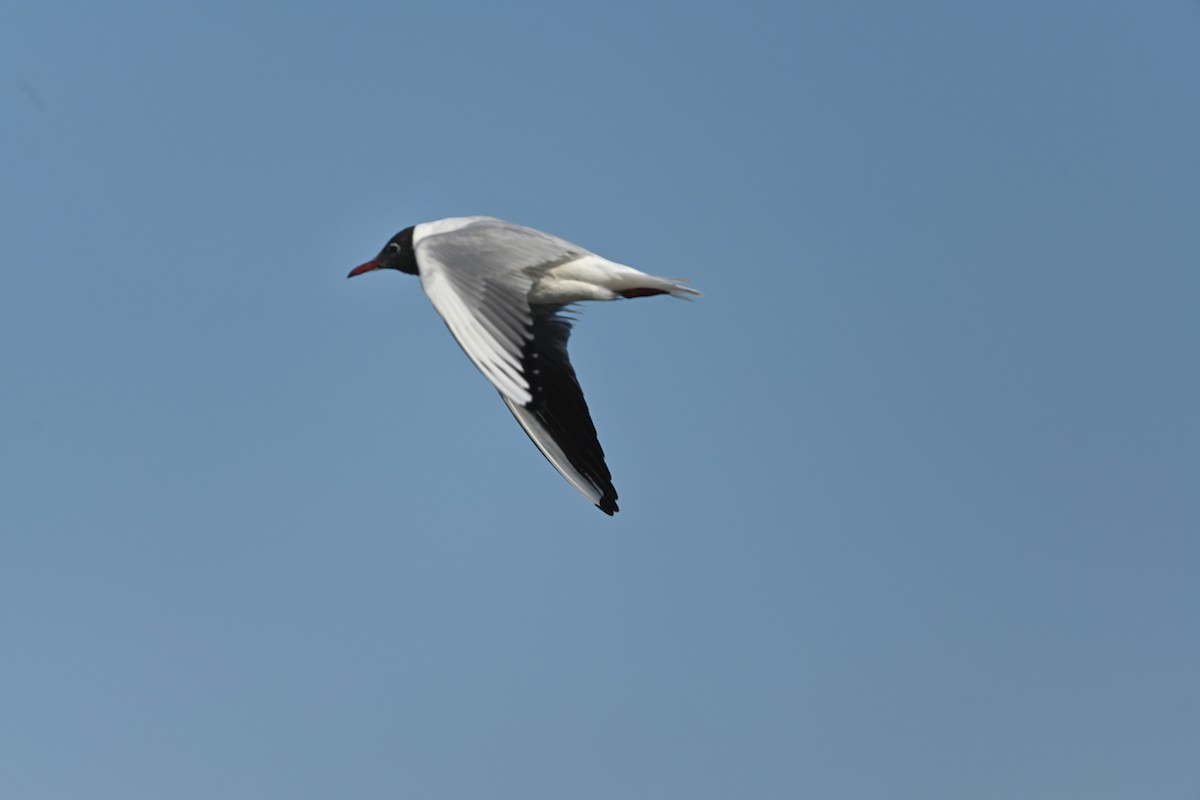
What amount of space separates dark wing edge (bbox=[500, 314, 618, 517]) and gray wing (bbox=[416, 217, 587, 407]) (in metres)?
0.59

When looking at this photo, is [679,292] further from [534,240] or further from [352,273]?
[352,273]

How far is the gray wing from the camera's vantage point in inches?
239

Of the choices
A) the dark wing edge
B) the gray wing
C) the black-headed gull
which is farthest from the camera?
the dark wing edge

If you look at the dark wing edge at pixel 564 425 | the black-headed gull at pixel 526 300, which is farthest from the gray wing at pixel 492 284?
the dark wing edge at pixel 564 425

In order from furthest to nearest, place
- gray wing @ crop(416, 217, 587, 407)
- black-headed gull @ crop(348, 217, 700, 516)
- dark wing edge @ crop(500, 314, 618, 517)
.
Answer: dark wing edge @ crop(500, 314, 618, 517), black-headed gull @ crop(348, 217, 700, 516), gray wing @ crop(416, 217, 587, 407)

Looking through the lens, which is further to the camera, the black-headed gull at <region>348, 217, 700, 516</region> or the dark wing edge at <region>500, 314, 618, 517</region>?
the dark wing edge at <region>500, 314, 618, 517</region>

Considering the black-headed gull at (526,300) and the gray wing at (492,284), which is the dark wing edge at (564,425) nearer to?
the black-headed gull at (526,300)

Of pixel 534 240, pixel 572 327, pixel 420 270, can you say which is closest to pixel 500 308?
pixel 420 270

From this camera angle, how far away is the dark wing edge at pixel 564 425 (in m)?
7.82

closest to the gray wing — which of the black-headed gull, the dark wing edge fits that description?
the black-headed gull

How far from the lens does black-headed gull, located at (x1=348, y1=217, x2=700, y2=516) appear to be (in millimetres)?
6207

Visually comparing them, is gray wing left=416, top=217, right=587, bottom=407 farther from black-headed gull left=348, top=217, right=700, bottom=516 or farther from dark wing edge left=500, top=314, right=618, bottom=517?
dark wing edge left=500, top=314, right=618, bottom=517

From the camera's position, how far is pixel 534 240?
7207 mm

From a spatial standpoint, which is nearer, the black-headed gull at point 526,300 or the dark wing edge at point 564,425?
the black-headed gull at point 526,300
